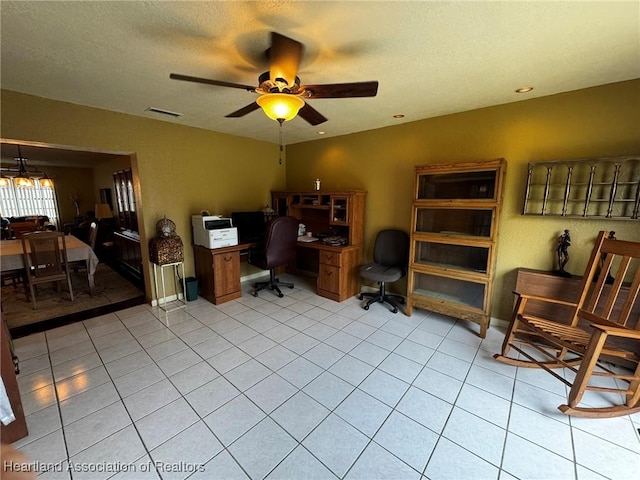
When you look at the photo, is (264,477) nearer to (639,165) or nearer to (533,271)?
(533,271)

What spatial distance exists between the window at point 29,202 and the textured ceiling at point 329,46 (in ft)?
20.7

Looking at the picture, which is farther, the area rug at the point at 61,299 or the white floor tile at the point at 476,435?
the area rug at the point at 61,299

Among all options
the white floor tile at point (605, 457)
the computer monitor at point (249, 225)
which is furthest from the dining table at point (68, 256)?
the white floor tile at point (605, 457)

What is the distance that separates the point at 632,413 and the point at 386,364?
1.66 meters

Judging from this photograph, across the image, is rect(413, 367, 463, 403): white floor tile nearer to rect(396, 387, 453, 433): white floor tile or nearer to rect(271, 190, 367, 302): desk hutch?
rect(396, 387, 453, 433): white floor tile

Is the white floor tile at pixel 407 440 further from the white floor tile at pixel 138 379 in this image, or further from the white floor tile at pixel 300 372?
the white floor tile at pixel 138 379

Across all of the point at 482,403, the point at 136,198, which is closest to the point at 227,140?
the point at 136,198

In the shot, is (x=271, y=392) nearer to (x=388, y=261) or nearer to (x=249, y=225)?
(x=388, y=261)

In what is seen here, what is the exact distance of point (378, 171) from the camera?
12.6ft

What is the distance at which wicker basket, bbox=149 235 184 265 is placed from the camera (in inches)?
130

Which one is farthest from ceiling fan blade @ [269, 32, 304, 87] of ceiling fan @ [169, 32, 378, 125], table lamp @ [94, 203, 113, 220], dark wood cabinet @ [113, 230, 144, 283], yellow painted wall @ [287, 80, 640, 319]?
table lamp @ [94, 203, 113, 220]

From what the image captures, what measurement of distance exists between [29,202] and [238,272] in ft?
23.9

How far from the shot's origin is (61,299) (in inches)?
149

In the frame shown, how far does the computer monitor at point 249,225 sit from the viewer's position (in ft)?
13.6
